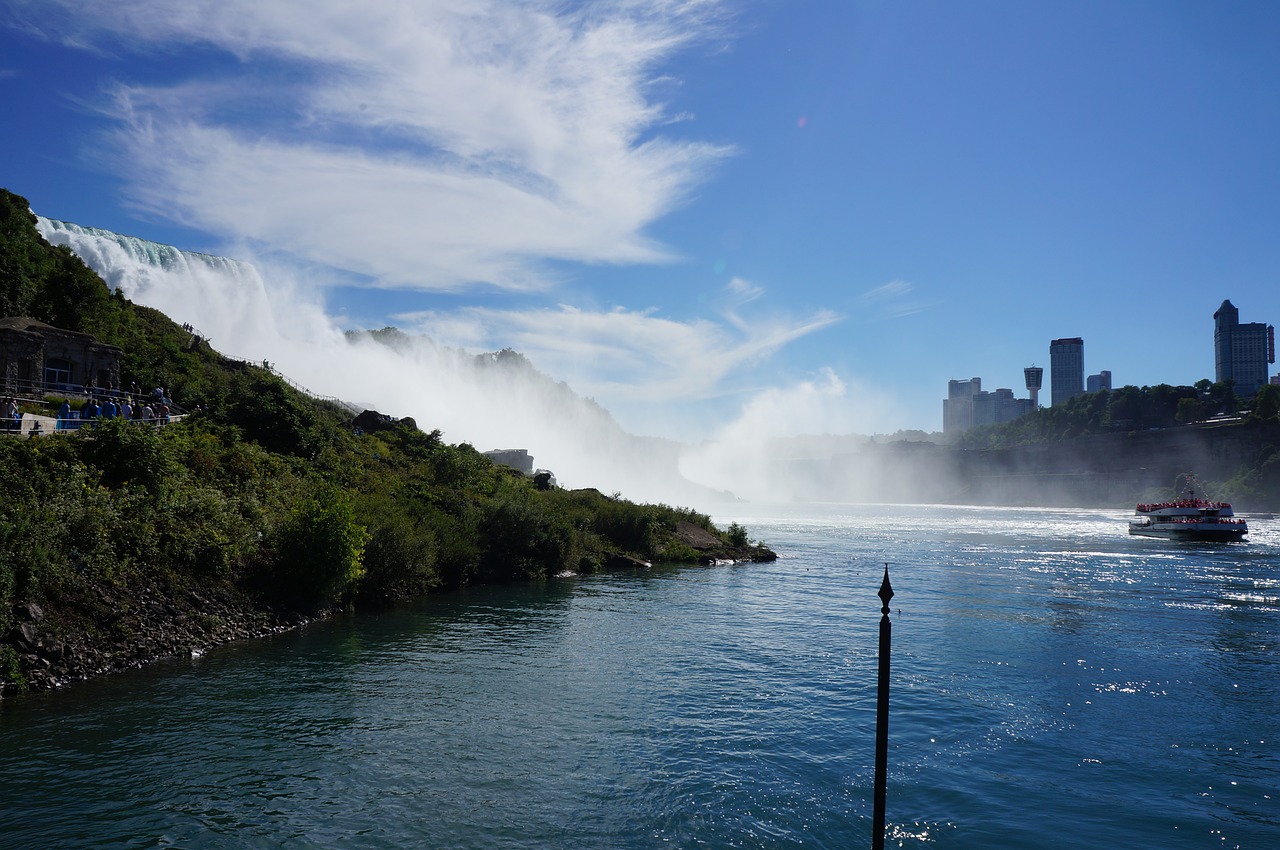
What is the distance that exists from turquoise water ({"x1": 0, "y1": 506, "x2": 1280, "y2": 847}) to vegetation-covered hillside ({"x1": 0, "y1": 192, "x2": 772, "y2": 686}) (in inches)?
87.3

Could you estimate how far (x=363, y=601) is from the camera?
114 ft

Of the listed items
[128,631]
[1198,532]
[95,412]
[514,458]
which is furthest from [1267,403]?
[128,631]

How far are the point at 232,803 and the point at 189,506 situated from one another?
58.8 feet

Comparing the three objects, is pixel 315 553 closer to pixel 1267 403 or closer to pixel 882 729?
pixel 882 729

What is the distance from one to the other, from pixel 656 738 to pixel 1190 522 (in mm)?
95321

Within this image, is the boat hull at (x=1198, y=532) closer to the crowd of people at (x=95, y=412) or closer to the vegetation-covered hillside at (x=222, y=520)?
the vegetation-covered hillside at (x=222, y=520)

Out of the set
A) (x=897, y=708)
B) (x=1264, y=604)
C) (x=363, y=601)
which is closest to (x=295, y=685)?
(x=363, y=601)

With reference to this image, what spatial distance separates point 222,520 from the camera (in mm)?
29688

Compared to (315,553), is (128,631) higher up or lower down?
lower down

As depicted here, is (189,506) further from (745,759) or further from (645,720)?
(745,759)

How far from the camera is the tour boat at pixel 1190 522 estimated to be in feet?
274

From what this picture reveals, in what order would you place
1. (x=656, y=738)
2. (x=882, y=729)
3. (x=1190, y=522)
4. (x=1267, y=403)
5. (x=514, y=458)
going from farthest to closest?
1. (x=1267, y=403)
2. (x=514, y=458)
3. (x=1190, y=522)
4. (x=656, y=738)
5. (x=882, y=729)

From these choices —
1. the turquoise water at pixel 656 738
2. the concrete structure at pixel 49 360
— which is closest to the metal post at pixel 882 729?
the turquoise water at pixel 656 738

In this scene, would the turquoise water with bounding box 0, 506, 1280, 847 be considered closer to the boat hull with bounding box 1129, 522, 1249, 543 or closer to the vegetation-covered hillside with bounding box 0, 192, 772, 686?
the vegetation-covered hillside with bounding box 0, 192, 772, 686
